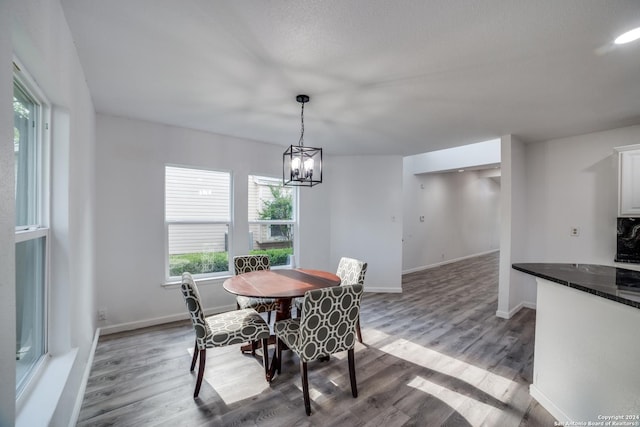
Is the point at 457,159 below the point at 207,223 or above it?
above

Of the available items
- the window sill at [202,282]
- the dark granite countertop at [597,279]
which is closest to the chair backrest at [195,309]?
the window sill at [202,282]

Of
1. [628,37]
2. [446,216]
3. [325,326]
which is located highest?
[628,37]

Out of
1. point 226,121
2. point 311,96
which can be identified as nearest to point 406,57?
point 311,96

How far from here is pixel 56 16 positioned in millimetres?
1450

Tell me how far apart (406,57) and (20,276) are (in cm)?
263

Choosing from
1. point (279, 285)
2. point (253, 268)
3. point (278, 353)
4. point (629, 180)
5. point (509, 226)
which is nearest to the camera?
point (278, 353)

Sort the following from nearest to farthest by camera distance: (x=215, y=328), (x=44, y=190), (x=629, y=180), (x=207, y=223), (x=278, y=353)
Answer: (x=44, y=190), (x=215, y=328), (x=278, y=353), (x=629, y=180), (x=207, y=223)

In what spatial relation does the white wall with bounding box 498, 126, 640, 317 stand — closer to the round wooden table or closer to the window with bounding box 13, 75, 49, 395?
the round wooden table

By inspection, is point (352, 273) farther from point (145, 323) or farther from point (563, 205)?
point (563, 205)

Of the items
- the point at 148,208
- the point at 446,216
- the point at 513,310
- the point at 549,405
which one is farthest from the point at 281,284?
the point at 446,216

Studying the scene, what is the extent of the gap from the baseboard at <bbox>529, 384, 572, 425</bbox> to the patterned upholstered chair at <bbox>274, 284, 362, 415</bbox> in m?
1.37

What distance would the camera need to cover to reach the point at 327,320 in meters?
1.98

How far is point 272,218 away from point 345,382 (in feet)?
9.10

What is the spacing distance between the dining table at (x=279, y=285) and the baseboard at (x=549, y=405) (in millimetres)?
1728
